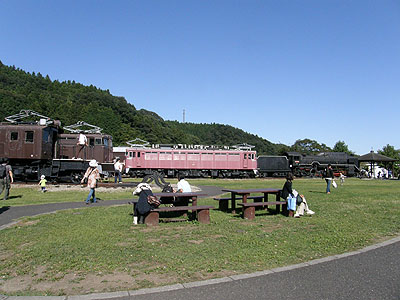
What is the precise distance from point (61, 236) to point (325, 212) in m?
8.32

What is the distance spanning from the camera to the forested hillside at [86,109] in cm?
8756

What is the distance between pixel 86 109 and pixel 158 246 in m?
96.6

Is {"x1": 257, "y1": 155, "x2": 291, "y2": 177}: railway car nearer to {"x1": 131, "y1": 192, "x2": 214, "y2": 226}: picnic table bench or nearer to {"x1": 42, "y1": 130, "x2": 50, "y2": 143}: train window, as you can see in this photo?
{"x1": 42, "y1": 130, "x2": 50, "y2": 143}: train window

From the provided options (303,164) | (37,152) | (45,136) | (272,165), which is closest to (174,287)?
(37,152)

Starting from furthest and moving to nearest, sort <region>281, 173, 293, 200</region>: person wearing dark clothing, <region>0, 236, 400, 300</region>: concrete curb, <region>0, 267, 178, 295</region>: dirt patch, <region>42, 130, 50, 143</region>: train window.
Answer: <region>42, 130, 50, 143</region>: train window < <region>281, 173, 293, 200</region>: person wearing dark clothing < <region>0, 267, 178, 295</region>: dirt patch < <region>0, 236, 400, 300</region>: concrete curb

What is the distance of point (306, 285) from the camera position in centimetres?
473

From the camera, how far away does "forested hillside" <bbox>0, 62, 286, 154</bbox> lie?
87562mm

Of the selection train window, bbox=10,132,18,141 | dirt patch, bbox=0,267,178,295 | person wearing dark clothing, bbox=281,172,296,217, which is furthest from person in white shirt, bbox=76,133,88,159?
dirt patch, bbox=0,267,178,295

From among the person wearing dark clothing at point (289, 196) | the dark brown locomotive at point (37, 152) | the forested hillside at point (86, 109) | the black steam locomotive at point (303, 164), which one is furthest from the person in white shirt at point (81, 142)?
the forested hillside at point (86, 109)

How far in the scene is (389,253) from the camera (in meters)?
6.34

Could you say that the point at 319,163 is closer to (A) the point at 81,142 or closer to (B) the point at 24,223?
(A) the point at 81,142

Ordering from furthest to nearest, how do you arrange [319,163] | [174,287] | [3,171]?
1. [319,163]
2. [3,171]
3. [174,287]

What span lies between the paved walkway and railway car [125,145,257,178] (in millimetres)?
32949

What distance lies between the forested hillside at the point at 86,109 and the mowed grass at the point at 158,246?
80.0 meters
